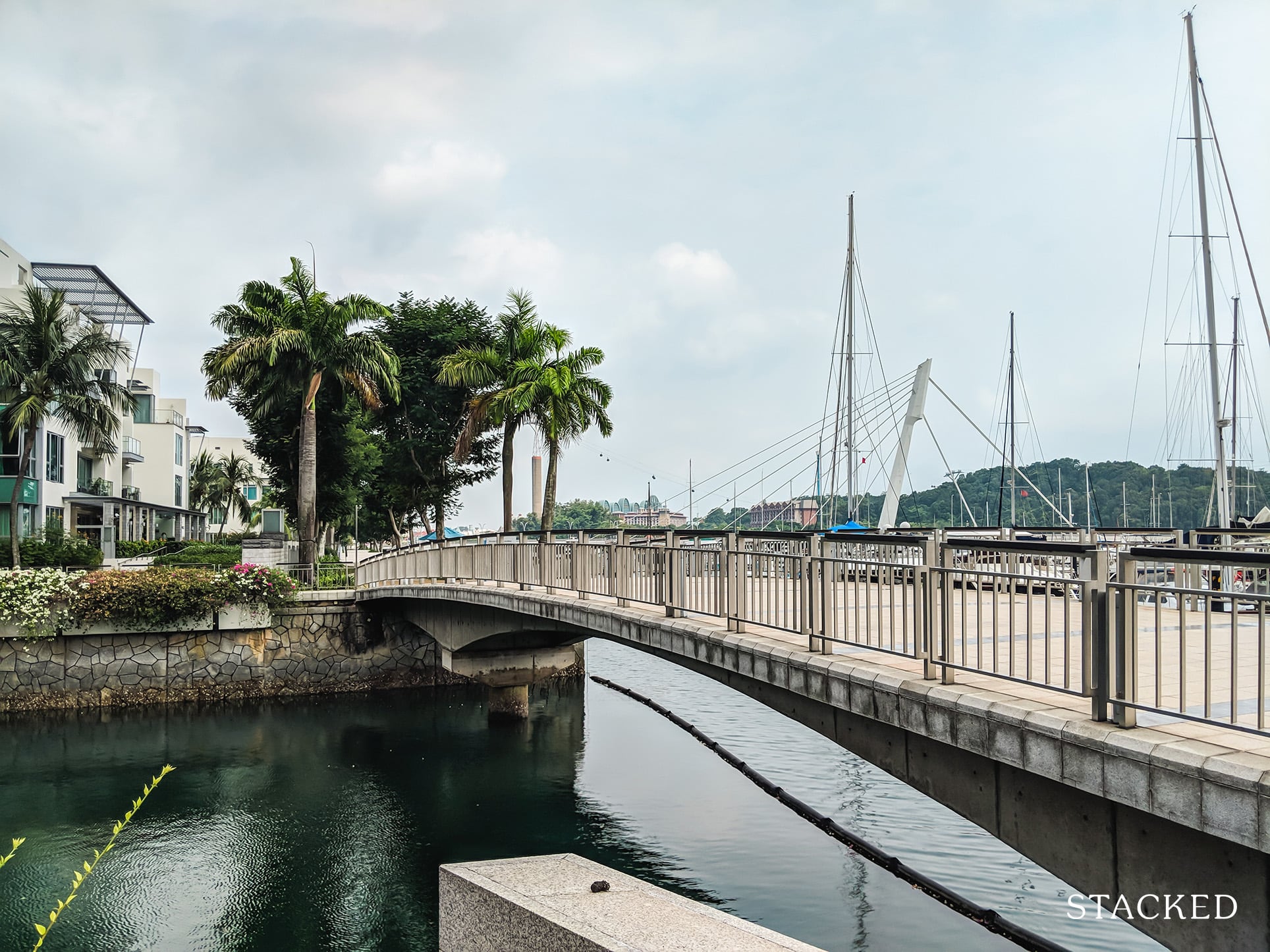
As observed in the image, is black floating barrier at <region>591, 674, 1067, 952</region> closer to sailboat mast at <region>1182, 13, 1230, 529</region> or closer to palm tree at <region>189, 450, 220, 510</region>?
sailboat mast at <region>1182, 13, 1230, 529</region>

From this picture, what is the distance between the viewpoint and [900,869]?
40.1 feet

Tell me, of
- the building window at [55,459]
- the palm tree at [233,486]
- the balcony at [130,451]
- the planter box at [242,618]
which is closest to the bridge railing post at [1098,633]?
the planter box at [242,618]

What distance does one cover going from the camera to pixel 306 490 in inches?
1222

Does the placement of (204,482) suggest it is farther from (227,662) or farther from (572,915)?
(572,915)

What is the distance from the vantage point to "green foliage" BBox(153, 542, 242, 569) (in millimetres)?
37562

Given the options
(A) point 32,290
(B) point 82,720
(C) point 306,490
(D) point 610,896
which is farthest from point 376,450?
(D) point 610,896

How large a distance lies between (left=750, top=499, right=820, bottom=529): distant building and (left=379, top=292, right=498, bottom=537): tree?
1193 cm

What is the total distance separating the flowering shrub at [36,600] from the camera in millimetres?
22922

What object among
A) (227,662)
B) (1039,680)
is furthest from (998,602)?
(227,662)

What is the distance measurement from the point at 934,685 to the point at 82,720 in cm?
2263

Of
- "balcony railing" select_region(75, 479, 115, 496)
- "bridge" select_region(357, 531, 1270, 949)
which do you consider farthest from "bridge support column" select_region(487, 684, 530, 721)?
"balcony railing" select_region(75, 479, 115, 496)

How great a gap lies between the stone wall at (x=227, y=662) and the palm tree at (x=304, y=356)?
5.01 metres

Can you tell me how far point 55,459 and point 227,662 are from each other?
78.5ft

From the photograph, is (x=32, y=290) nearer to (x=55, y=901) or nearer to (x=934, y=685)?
(x=55, y=901)
